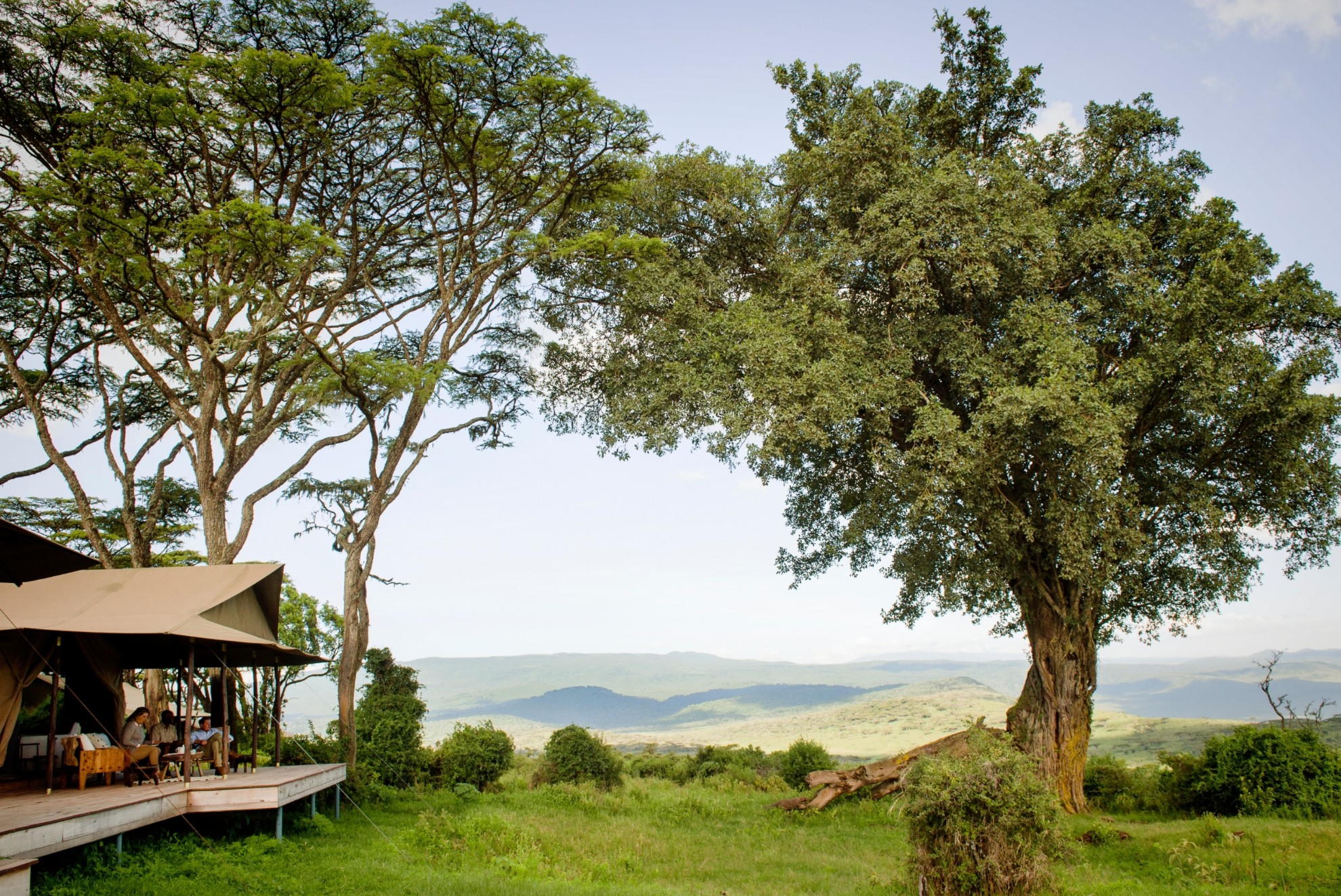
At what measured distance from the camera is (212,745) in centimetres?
1165

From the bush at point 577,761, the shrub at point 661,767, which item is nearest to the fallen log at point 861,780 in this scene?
the bush at point 577,761

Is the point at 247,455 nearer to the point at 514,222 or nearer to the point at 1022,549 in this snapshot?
the point at 514,222

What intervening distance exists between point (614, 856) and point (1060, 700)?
9892mm

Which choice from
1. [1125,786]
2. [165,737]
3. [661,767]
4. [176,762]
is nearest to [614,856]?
[176,762]

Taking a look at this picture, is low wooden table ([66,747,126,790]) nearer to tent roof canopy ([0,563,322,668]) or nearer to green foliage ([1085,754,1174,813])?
tent roof canopy ([0,563,322,668])

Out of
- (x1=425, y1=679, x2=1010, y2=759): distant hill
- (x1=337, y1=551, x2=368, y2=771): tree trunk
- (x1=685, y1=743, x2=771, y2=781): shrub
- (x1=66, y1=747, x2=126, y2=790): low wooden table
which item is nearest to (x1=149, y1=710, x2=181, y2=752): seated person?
(x1=66, y1=747, x2=126, y2=790): low wooden table

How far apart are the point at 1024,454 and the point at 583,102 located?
11775 millimetres

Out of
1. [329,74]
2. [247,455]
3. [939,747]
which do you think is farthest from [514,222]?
[939,747]

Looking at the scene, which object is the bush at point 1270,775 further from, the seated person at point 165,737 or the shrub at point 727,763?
the seated person at point 165,737

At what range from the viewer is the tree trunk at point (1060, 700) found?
15.6 metres

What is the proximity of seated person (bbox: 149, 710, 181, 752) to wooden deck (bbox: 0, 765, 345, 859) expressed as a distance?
0.95 metres

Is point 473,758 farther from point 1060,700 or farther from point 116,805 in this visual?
point 1060,700

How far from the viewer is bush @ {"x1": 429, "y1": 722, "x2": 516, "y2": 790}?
17.8 m

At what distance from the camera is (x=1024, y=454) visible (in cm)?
1527
